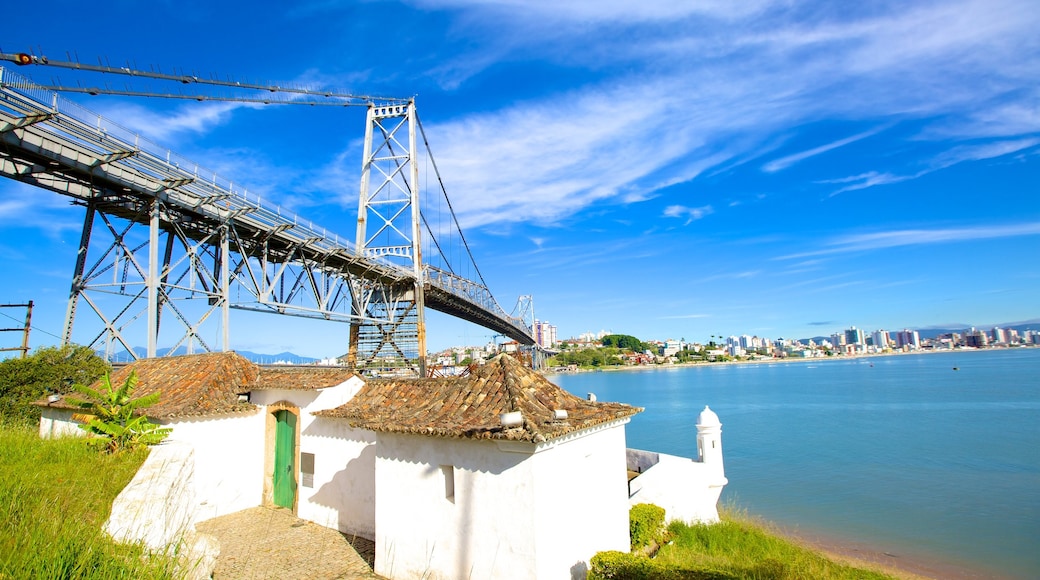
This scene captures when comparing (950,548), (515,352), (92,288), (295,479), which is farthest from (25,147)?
(950,548)

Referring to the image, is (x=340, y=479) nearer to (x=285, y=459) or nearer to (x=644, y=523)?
(x=285, y=459)

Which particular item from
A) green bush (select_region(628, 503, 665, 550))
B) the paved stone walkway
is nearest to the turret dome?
green bush (select_region(628, 503, 665, 550))

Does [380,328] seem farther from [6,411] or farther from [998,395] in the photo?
[998,395]

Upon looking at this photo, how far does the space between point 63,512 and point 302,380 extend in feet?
17.7

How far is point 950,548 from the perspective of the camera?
13.7 metres

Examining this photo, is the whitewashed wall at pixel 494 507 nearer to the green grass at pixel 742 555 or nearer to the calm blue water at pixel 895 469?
the green grass at pixel 742 555

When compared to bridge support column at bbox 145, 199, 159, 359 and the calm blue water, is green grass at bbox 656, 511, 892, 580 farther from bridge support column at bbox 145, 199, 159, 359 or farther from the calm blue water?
bridge support column at bbox 145, 199, 159, 359

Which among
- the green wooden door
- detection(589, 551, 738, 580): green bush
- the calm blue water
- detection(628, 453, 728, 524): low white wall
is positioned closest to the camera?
detection(589, 551, 738, 580): green bush

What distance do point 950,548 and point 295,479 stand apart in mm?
16693

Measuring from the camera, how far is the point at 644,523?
9.23m

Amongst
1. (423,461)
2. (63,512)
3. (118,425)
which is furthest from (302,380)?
(63,512)

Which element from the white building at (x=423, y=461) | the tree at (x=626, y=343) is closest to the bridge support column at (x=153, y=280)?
the white building at (x=423, y=461)

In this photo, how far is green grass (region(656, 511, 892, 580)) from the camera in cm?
748

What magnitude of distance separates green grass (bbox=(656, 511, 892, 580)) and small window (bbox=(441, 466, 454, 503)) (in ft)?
10.7
